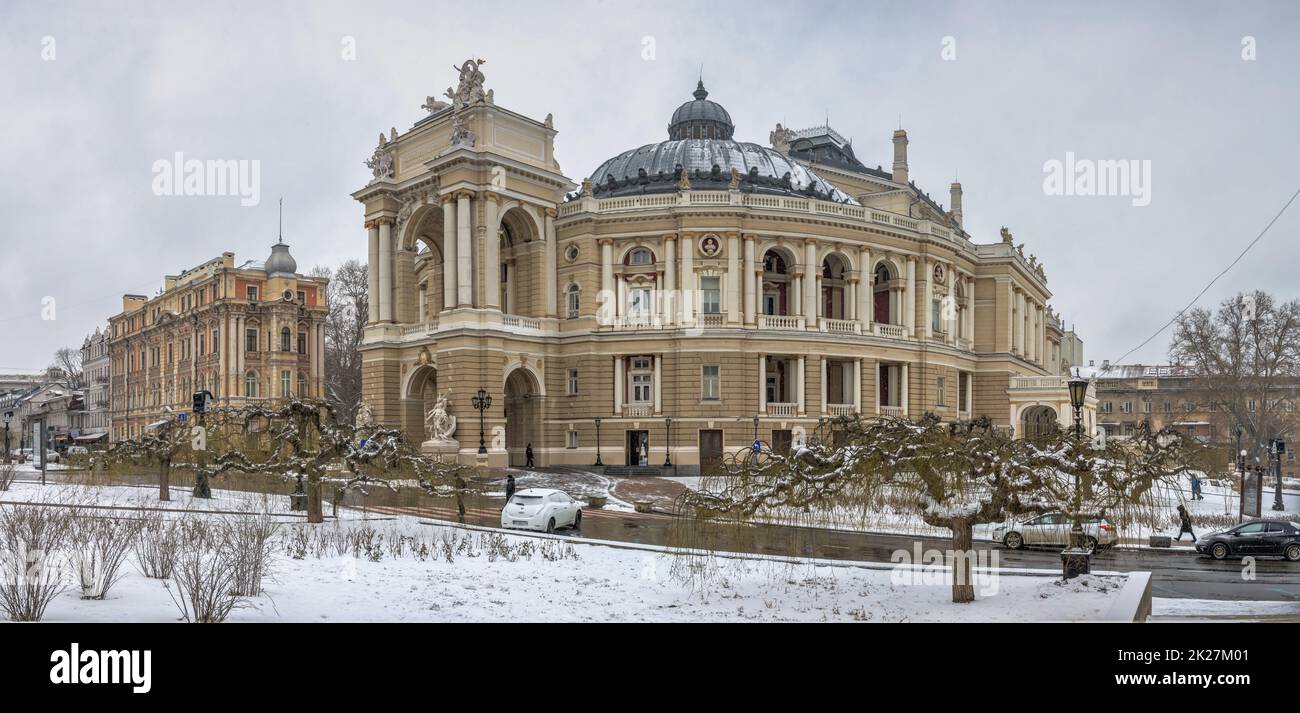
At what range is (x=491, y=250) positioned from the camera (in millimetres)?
47656

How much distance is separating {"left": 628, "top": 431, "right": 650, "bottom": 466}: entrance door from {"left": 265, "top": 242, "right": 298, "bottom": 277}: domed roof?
156ft

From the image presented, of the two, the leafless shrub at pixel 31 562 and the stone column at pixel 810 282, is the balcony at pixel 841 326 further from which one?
the leafless shrub at pixel 31 562

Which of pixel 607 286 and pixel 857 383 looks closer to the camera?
pixel 607 286

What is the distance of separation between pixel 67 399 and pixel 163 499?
111 meters

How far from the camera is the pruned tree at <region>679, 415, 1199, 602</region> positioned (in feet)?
45.1

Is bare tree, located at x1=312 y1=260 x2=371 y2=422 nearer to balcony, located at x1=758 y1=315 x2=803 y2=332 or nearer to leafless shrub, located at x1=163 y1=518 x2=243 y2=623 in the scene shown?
balcony, located at x1=758 y1=315 x2=803 y2=332

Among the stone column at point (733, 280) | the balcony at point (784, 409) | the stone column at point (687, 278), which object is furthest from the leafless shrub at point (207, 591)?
the balcony at point (784, 409)

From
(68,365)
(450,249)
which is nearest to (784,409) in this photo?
(450,249)

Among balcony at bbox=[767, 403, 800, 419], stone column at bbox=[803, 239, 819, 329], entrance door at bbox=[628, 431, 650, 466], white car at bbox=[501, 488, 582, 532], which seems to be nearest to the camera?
white car at bbox=[501, 488, 582, 532]

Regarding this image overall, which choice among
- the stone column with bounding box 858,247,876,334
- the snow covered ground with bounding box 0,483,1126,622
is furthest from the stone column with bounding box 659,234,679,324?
the snow covered ground with bounding box 0,483,1126,622

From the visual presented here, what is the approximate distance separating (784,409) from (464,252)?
19167 mm

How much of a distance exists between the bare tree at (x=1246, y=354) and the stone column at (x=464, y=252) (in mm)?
49523

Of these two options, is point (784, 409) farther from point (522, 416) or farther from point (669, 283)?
point (522, 416)

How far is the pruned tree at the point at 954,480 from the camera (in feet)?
45.1
